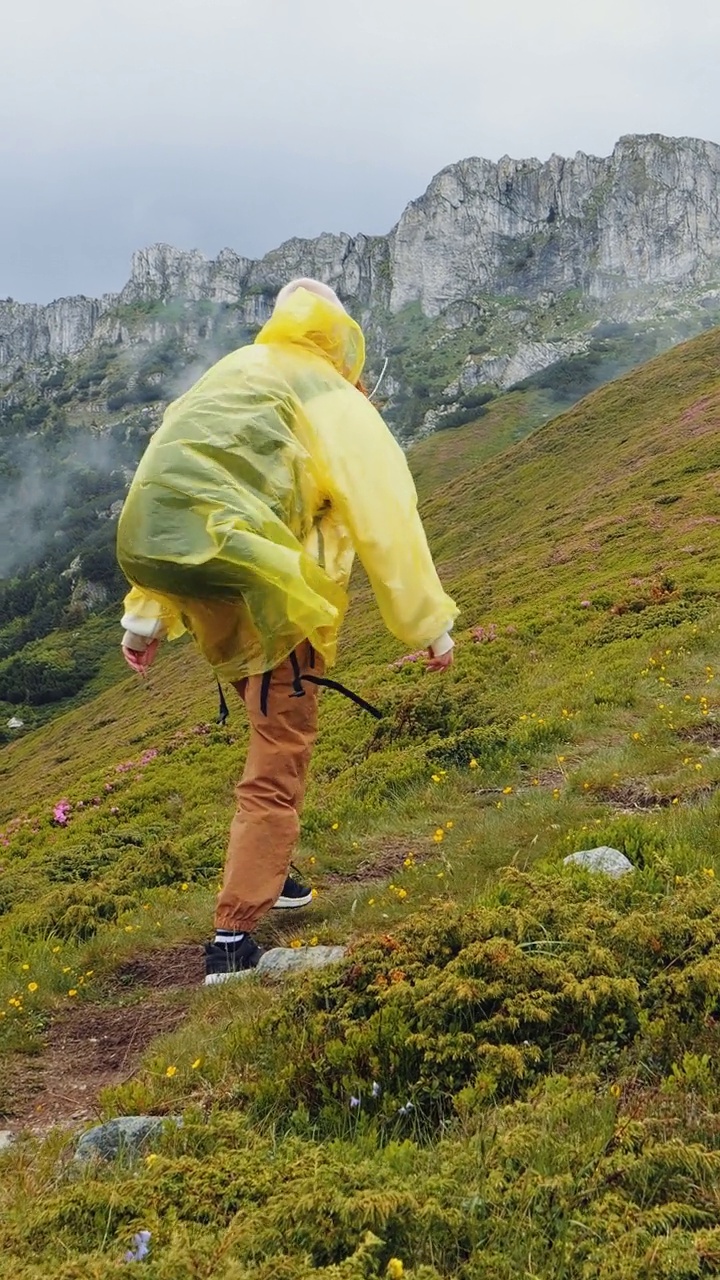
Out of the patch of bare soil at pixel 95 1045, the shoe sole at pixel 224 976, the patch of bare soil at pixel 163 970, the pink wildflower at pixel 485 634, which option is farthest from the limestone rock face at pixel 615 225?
the shoe sole at pixel 224 976

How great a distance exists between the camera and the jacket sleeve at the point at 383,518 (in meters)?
3.93

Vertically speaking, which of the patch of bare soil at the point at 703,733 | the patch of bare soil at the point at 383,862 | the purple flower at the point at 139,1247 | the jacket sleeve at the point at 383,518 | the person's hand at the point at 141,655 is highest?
the jacket sleeve at the point at 383,518

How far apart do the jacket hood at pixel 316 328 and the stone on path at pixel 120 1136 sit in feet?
11.8

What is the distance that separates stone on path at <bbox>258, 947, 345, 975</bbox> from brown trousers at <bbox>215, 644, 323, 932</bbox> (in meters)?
0.23

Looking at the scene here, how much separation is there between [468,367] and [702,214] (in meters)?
63.2

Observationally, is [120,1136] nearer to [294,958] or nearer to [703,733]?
[294,958]

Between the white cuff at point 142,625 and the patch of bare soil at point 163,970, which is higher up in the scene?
the white cuff at point 142,625

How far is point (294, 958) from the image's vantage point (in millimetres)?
3973

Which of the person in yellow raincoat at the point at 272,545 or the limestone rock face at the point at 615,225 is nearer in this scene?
the person in yellow raincoat at the point at 272,545

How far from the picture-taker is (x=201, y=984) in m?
4.26

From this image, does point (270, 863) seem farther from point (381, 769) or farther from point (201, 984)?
point (381, 769)

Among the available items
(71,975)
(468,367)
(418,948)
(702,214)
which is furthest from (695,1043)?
(702,214)

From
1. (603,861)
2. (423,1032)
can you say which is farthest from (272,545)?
(603,861)

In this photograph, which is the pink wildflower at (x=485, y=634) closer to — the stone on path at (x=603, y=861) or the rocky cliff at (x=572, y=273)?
the stone on path at (x=603, y=861)
